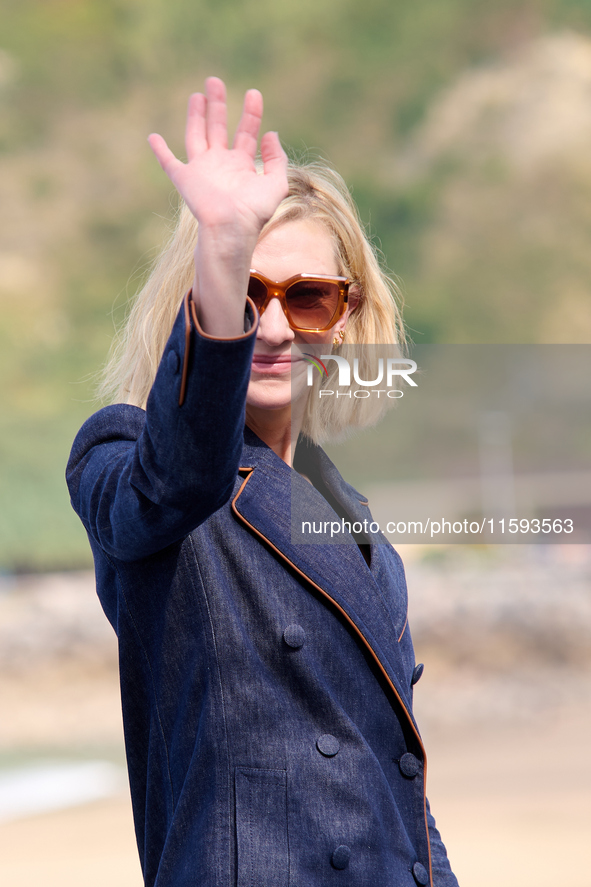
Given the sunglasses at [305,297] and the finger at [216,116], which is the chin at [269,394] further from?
the finger at [216,116]

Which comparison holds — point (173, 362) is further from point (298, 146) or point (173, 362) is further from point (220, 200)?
point (298, 146)

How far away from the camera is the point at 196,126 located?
2.51ft

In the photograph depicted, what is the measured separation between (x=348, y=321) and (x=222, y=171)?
711 mm

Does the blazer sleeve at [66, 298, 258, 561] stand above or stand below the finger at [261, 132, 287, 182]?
below

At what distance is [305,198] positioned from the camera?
1268 millimetres

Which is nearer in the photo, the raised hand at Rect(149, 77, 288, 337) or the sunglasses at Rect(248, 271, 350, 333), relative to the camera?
the raised hand at Rect(149, 77, 288, 337)

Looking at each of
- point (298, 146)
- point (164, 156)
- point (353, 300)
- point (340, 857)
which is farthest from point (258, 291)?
point (298, 146)

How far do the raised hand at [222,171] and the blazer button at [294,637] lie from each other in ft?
1.23

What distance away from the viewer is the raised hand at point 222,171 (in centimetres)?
73

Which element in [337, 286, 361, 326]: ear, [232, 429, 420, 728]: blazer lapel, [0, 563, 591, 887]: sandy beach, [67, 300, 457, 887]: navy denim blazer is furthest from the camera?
[0, 563, 591, 887]: sandy beach

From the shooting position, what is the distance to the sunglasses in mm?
1162

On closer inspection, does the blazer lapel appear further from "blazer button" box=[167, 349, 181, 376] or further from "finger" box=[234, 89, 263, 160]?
"finger" box=[234, 89, 263, 160]

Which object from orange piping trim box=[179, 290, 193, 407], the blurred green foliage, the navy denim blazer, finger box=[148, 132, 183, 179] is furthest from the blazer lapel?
the blurred green foliage

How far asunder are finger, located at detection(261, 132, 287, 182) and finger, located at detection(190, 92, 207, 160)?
56 millimetres
